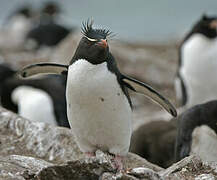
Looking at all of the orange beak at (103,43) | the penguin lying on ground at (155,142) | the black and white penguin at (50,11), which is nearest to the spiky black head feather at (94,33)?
the orange beak at (103,43)

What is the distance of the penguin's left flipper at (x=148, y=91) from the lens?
22.7 feet

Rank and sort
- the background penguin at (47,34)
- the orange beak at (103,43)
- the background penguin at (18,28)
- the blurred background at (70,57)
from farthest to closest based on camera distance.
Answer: the background penguin at (18,28), the background penguin at (47,34), the blurred background at (70,57), the orange beak at (103,43)

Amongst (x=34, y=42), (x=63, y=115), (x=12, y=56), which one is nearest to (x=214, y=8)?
(x=34, y=42)

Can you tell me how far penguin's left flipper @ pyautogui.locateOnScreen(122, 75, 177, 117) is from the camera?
6.93 meters

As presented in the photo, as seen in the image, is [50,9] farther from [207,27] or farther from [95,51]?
[95,51]

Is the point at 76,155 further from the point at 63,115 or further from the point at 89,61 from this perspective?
the point at 63,115

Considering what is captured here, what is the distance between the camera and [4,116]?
27.9ft

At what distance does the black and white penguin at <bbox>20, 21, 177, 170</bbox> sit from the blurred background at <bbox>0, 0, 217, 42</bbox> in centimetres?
4084

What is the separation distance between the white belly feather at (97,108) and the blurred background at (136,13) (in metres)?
40.9

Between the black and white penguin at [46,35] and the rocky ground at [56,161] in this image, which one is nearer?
the rocky ground at [56,161]

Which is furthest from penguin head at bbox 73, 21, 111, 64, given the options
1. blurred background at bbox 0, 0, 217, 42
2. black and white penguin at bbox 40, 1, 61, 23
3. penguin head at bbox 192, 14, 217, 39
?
blurred background at bbox 0, 0, 217, 42

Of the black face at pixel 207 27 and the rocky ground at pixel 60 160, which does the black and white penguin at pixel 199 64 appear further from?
the rocky ground at pixel 60 160

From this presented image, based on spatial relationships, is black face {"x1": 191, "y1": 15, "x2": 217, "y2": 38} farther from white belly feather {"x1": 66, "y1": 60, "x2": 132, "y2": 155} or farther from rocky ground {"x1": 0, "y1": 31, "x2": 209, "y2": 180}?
white belly feather {"x1": 66, "y1": 60, "x2": 132, "y2": 155}

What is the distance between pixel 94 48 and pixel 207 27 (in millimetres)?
6240
